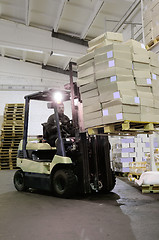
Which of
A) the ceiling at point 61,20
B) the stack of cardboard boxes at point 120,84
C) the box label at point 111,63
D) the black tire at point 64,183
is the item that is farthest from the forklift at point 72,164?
the ceiling at point 61,20

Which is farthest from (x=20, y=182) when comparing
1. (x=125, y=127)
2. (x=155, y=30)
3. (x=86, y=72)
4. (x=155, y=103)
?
(x=155, y=30)

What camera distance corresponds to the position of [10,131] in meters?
11.8

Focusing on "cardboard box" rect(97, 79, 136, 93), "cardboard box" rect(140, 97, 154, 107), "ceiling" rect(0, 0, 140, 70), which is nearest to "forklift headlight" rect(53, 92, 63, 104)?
"cardboard box" rect(97, 79, 136, 93)

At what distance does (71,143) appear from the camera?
468cm

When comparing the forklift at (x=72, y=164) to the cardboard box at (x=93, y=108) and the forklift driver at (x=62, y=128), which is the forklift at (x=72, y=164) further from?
the cardboard box at (x=93, y=108)

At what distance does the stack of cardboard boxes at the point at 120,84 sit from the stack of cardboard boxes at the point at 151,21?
0.73 meters

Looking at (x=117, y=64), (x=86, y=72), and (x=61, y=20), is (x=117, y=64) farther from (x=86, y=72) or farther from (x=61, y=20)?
(x=61, y=20)

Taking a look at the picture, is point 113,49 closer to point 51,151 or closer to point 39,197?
point 51,151

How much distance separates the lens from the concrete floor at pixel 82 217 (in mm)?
2436

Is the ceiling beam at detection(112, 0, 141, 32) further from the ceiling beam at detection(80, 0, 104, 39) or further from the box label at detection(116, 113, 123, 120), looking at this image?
the box label at detection(116, 113, 123, 120)

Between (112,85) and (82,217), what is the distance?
1915 millimetres

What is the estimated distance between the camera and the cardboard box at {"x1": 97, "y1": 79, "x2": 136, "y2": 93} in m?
3.49

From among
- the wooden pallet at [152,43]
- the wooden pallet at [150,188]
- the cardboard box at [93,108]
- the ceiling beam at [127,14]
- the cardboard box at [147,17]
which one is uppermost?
the ceiling beam at [127,14]

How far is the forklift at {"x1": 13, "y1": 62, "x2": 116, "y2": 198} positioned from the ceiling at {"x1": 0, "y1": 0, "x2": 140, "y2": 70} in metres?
3.79
